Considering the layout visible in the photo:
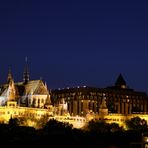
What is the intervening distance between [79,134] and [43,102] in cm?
5325

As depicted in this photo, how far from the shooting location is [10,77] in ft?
630

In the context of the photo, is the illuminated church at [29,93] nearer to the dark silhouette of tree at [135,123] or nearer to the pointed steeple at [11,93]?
the pointed steeple at [11,93]

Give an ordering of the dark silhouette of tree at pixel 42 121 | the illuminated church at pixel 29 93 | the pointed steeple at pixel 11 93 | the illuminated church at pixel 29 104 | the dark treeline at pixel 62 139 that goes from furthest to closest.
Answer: the illuminated church at pixel 29 93, the pointed steeple at pixel 11 93, the illuminated church at pixel 29 104, the dark silhouette of tree at pixel 42 121, the dark treeline at pixel 62 139

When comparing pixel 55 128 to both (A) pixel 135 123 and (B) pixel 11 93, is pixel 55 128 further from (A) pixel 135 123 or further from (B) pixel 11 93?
(A) pixel 135 123

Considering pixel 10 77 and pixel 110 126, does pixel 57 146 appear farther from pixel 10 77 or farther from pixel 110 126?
pixel 10 77

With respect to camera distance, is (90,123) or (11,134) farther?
(90,123)

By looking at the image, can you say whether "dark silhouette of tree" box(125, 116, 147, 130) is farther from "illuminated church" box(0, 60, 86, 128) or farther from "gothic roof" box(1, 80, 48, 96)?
"gothic roof" box(1, 80, 48, 96)

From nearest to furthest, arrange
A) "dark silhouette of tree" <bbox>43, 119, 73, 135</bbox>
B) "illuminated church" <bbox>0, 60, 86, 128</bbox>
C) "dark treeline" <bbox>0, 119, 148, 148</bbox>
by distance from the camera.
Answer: "dark treeline" <bbox>0, 119, 148, 148</bbox> < "dark silhouette of tree" <bbox>43, 119, 73, 135</bbox> < "illuminated church" <bbox>0, 60, 86, 128</bbox>

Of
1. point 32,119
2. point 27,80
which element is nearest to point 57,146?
point 32,119

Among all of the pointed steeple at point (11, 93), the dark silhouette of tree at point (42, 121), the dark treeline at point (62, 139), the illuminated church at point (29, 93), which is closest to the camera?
the dark treeline at point (62, 139)

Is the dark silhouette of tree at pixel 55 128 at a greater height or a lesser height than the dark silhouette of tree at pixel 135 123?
lesser

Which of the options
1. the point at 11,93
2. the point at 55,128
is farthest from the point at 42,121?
the point at 55,128

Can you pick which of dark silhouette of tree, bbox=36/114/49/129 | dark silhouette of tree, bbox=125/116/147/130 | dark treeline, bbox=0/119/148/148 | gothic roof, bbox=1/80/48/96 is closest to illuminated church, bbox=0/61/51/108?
gothic roof, bbox=1/80/48/96

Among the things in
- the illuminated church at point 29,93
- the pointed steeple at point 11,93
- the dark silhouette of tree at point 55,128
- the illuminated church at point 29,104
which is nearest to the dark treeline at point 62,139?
the dark silhouette of tree at point 55,128
